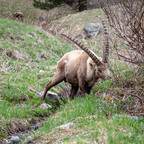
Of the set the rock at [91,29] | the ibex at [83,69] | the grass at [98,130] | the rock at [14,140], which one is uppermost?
the rock at [91,29]

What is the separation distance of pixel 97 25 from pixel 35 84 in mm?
12594

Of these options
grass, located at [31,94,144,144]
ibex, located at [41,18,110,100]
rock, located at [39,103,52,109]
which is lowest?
rock, located at [39,103,52,109]

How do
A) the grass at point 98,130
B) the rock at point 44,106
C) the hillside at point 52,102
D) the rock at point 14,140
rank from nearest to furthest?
the grass at point 98,130, the hillside at point 52,102, the rock at point 14,140, the rock at point 44,106

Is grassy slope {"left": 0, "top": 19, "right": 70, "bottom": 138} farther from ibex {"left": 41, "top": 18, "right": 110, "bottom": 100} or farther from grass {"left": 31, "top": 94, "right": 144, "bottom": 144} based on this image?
grass {"left": 31, "top": 94, "right": 144, "bottom": 144}

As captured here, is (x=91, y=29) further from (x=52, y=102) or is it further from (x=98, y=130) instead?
(x=98, y=130)

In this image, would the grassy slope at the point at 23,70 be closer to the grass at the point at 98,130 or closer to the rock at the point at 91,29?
the grass at the point at 98,130

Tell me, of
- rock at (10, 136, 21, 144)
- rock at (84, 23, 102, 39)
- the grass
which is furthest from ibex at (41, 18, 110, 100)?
rock at (84, 23, 102, 39)

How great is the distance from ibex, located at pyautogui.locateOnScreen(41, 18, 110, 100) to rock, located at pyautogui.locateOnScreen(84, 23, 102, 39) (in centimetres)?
1192

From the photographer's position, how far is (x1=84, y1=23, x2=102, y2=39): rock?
781 inches

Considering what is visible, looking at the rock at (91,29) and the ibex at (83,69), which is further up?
the rock at (91,29)

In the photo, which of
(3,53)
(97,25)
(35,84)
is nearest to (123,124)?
(35,84)

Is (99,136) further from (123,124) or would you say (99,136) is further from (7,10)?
(7,10)

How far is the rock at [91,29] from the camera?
19.8 metres

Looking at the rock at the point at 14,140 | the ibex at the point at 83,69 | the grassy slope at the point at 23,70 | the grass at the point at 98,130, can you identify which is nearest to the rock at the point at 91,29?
the grassy slope at the point at 23,70
